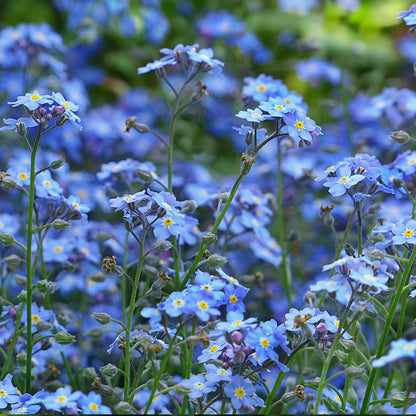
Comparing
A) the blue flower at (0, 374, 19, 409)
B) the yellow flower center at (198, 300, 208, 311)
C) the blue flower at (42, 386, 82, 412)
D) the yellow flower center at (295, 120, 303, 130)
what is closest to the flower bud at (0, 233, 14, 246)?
the blue flower at (0, 374, 19, 409)

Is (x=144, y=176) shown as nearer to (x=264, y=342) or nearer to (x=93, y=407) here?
(x=264, y=342)

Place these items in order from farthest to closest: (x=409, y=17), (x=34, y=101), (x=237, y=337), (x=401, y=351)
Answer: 1. (x=409, y=17)
2. (x=34, y=101)
3. (x=237, y=337)
4. (x=401, y=351)

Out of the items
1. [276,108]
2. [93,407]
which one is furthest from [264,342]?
[276,108]

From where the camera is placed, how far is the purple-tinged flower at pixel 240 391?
5.65 feet

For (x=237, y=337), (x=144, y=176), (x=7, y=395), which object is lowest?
(x=7, y=395)

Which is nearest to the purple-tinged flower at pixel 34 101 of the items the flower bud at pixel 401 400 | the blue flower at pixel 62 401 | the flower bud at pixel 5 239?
the flower bud at pixel 5 239

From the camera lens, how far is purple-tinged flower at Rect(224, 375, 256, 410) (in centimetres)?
172

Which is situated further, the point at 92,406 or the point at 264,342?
the point at 264,342

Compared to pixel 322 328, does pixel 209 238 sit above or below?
above

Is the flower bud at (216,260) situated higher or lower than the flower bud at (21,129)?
lower

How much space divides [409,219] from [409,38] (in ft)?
12.5

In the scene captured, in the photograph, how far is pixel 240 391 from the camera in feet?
5.69

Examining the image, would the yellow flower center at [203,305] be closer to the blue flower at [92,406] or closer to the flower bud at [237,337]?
the flower bud at [237,337]

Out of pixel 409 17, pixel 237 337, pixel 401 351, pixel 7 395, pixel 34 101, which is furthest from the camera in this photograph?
pixel 409 17
